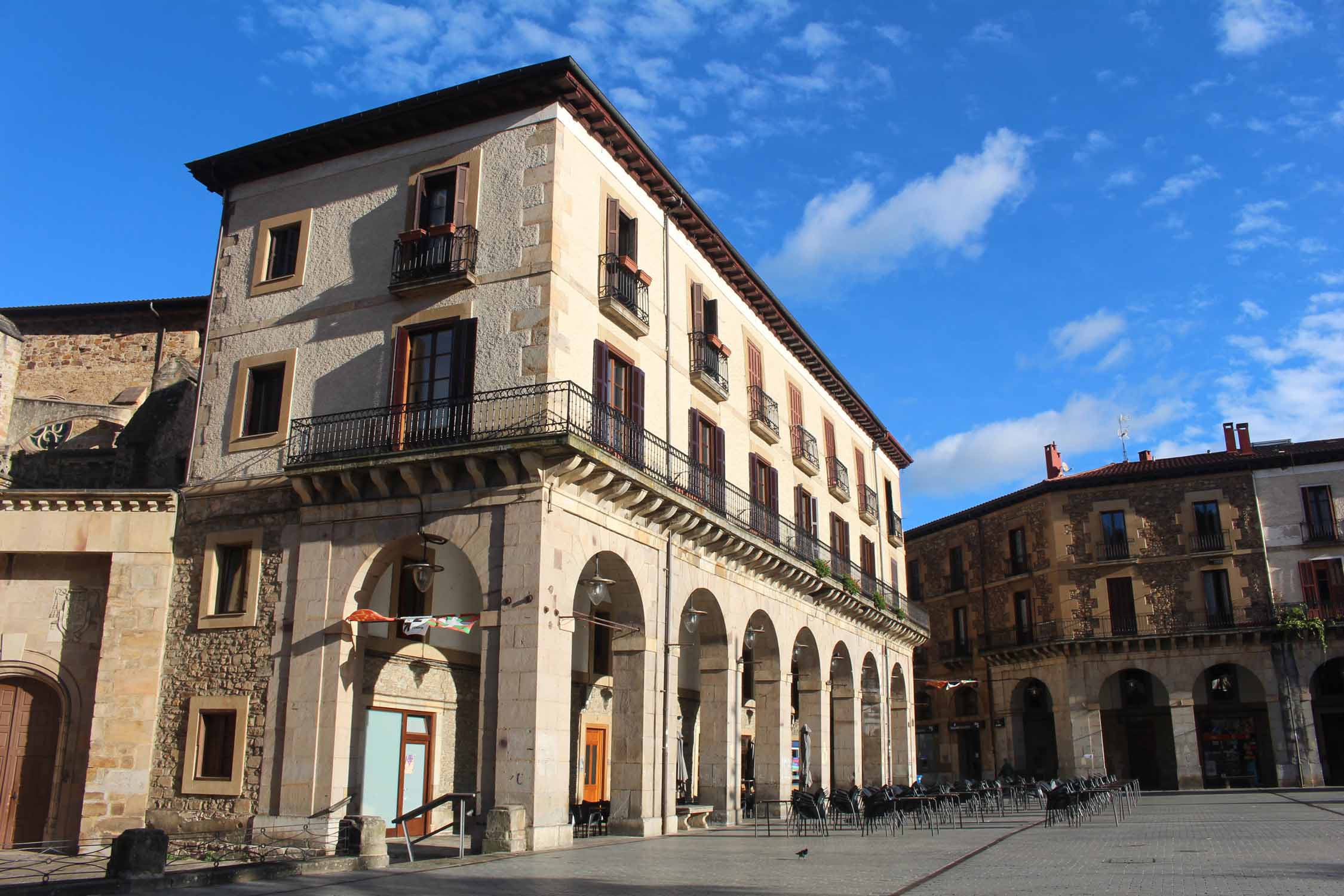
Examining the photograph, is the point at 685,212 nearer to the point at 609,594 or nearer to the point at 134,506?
the point at 609,594

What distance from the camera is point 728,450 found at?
79.5ft

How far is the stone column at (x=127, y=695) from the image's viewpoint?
1795 cm

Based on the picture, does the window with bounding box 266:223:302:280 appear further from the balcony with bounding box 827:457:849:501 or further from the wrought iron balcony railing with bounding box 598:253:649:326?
the balcony with bounding box 827:457:849:501

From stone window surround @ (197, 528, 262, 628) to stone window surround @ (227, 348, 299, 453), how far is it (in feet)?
5.35

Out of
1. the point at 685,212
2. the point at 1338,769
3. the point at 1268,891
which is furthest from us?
the point at 1338,769

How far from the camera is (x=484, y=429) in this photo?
55.9ft

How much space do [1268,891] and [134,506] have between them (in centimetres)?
1845

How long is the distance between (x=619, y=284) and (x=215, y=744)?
10582 millimetres

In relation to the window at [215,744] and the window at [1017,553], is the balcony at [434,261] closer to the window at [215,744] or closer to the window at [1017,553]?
the window at [215,744]

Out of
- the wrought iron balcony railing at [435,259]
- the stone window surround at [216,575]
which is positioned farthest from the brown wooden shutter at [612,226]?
the stone window surround at [216,575]

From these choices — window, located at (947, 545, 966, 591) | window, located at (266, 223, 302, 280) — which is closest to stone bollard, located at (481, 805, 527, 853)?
window, located at (266, 223, 302, 280)

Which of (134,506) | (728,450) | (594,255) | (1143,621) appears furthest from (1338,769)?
(134,506)

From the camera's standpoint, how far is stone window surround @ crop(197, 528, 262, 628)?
1833 cm

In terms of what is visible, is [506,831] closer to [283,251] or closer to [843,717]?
[283,251]
